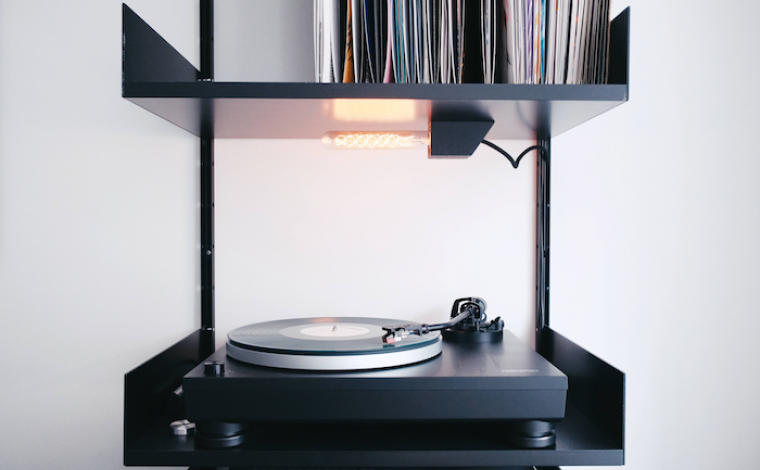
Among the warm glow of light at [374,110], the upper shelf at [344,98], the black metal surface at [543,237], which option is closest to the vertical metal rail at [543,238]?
the black metal surface at [543,237]

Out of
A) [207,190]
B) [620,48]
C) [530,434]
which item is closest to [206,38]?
[207,190]

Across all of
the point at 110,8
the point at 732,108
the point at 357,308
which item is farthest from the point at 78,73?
the point at 732,108

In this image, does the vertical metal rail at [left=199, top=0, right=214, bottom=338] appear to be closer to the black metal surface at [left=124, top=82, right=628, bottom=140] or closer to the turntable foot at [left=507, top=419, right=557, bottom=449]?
the black metal surface at [left=124, top=82, right=628, bottom=140]

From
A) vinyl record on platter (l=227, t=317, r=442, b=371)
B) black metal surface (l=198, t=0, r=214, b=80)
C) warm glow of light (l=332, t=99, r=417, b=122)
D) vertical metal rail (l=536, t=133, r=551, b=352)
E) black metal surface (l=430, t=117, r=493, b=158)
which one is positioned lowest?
vinyl record on platter (l=227, t=317, r=442, b=371)

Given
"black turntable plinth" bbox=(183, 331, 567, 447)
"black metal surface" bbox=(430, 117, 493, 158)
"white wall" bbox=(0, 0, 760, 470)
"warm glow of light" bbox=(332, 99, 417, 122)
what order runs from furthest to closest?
"white wall" bbox=(0, 0, 760, 470), "black metal surface" bbox=(430, 117, 493, 158), "warm glow of light" bbox=(332, 99, 417, 122), "black turntable plinth" bbox=(183, 331, 567, 447)

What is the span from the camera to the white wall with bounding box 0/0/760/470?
114 cm

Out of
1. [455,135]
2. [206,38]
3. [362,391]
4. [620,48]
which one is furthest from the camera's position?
Result: [206,38]

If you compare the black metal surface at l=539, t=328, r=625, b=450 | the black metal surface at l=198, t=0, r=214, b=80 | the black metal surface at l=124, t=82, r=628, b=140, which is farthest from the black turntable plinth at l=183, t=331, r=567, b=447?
the black metal surface at l=198, t=0, r=214, b=80

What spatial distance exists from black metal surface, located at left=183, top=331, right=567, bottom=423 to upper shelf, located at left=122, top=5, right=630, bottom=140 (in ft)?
1.37

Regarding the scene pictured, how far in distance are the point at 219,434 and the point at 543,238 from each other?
81 centimetres

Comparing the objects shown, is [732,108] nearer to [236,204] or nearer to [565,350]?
[565,350]

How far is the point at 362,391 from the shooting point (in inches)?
27.3

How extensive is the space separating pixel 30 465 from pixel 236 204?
0.77 metres

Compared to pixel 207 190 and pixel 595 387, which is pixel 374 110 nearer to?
pixel 207 190
